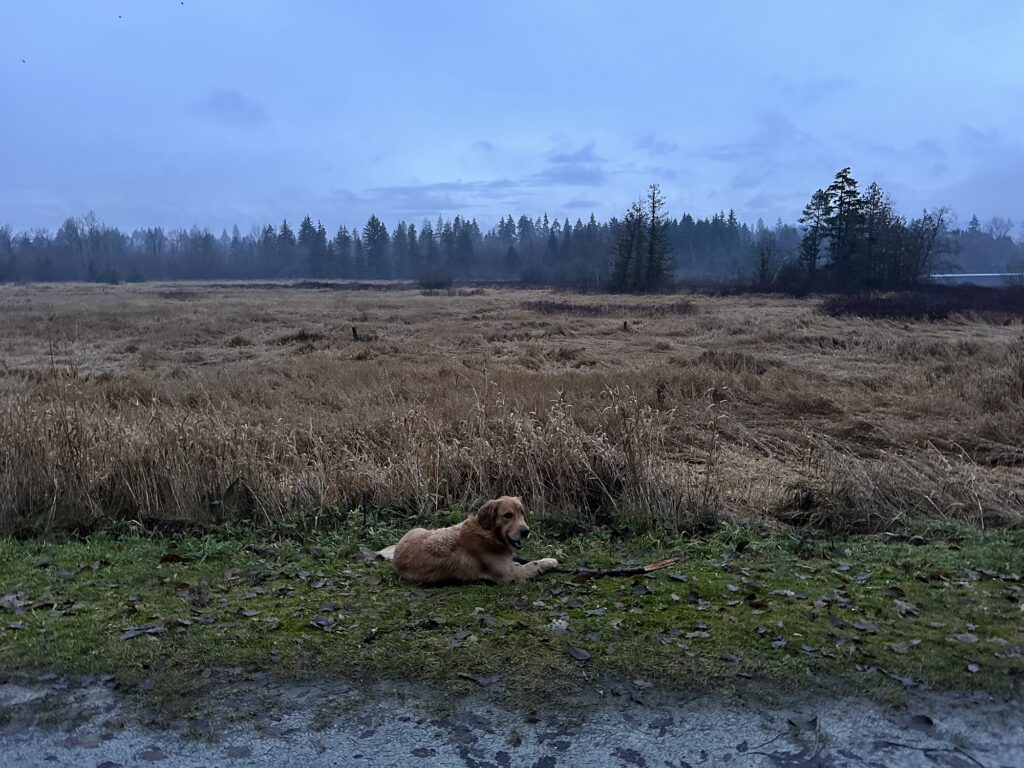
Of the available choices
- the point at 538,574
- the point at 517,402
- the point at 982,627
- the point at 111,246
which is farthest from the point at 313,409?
the point at 111,246

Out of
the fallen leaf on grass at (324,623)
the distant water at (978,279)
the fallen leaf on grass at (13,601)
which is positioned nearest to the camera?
the fallen leaf on grass at (324,623)

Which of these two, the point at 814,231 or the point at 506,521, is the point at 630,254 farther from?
the point at 506,521

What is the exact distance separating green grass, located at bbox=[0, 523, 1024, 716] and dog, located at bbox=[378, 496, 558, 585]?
127mm

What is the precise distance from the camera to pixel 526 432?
26.5ft

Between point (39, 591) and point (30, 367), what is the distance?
46.4ft

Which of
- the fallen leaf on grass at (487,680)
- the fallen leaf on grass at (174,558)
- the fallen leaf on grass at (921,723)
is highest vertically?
the fallen leaf on grass at (921,723)

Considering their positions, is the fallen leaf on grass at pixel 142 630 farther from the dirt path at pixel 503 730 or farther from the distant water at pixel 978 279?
the distant water at pixel 978 279

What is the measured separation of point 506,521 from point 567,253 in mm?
100403

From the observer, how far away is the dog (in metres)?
5.36

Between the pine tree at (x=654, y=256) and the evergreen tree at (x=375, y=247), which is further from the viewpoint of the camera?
the evergreen tree at (x=375, y=247)

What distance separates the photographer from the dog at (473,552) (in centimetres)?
536

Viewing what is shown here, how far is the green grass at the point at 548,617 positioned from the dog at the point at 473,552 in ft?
0.42

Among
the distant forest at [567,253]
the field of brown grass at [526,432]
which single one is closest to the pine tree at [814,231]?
the distant forest at [567,253]

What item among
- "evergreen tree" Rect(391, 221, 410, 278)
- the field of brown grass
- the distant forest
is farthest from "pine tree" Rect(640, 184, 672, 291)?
"evergreen tree" Rect(391, 221, 410, 278)
